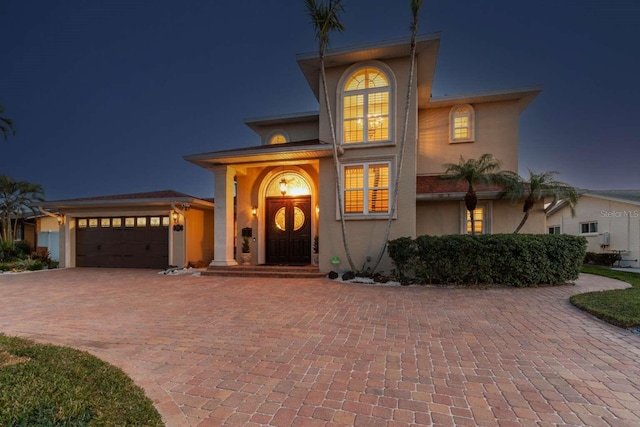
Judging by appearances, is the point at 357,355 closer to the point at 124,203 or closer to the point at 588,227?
the point at 124,203

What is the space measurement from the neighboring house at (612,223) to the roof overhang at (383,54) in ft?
32.3

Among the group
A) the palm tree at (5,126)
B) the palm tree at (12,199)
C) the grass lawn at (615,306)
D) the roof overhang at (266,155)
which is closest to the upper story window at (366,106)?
the roof overhang at (266,155)

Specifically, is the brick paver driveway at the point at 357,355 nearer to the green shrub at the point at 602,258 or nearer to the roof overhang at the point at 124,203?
the roof overhang at the point at 124,203

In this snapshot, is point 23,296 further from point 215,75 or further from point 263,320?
A: point 215,75

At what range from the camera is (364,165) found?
9.80 m

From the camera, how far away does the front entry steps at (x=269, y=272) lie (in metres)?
9.33

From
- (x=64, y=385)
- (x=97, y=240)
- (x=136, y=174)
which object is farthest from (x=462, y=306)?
(x=136, y=174)

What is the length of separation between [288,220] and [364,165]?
3.76 meters

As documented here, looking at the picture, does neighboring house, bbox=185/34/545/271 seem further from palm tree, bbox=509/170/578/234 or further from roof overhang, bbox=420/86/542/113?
palm tree, bbox=509/170/578/234

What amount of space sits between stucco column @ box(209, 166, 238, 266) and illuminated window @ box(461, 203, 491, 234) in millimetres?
8796

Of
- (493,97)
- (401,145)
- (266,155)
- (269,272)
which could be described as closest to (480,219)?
(401,145)

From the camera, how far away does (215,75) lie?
157ft

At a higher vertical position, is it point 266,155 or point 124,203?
point 266,155

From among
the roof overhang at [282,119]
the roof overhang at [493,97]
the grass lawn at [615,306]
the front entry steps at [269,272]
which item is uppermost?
the roof overhang at [493,97]
